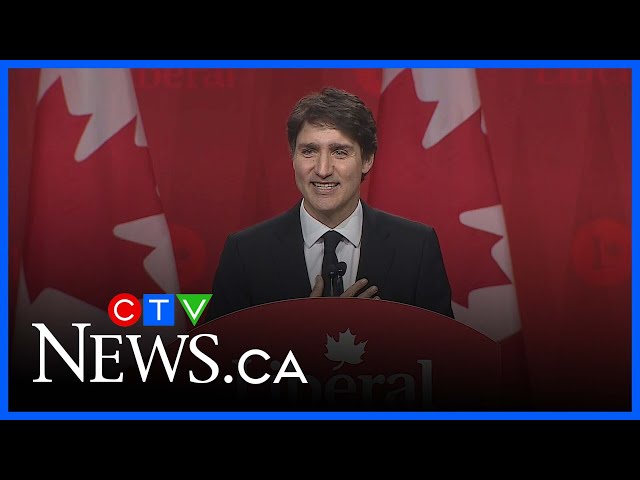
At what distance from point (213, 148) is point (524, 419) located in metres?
1.62

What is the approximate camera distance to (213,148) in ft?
19.3

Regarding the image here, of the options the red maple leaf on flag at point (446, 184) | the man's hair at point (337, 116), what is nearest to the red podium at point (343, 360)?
the red maple leaf on flag at point (446, 184)

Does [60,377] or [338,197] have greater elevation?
[338,197]

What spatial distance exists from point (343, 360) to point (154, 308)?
76 cm

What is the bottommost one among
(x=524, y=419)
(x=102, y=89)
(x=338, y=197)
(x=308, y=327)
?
(x=524, y=419)

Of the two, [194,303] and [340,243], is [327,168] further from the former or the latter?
[194,303]

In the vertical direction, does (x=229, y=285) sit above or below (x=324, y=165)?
below

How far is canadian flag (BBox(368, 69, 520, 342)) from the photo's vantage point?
19.3 ft

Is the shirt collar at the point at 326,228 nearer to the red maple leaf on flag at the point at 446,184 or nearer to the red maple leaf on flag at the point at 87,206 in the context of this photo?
the red maple leaf on flag at the point at 446,184

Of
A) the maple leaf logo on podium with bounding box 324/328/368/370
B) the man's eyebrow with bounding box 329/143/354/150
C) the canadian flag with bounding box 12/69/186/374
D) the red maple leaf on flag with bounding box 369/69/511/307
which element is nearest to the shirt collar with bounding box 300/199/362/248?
the red maple leaf on flag with bounding box 369/69/511/307

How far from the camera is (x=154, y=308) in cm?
588

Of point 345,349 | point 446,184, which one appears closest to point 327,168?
point 446,184
